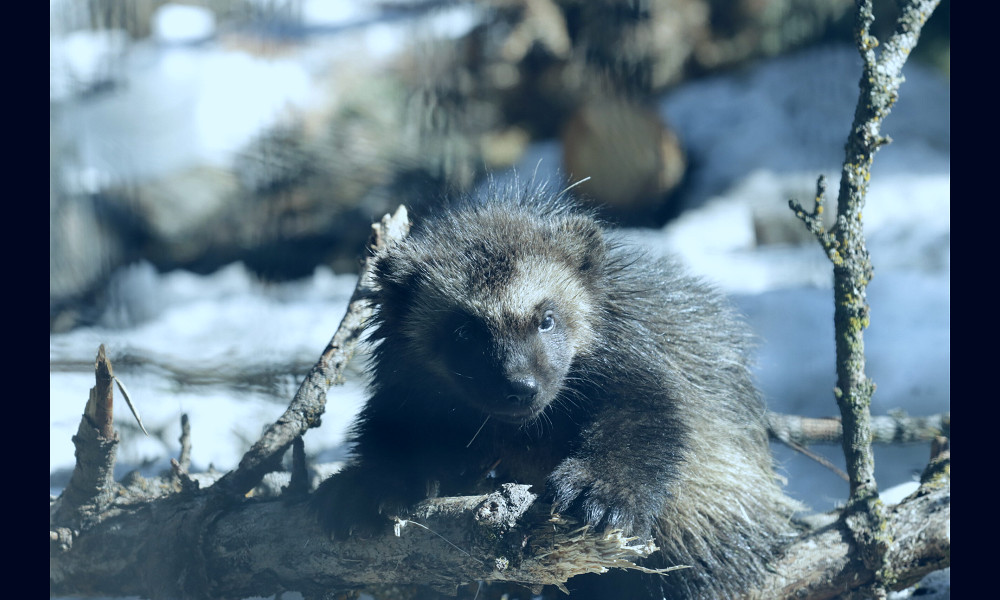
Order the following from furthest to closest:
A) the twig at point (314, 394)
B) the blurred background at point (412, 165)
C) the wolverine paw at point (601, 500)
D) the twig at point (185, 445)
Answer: the blurred background at point (412, 165), the twig at point (185, 445), the twig at point (314, 394), the wolverine paw at point (601, 500)

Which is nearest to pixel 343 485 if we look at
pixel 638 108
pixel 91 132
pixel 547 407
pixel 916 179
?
pixel 547 407

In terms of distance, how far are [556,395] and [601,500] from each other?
0.27 m

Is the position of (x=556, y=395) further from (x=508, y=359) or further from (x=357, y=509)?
(x=357, y=509)

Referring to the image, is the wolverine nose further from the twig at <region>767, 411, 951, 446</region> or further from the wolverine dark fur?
the twig at <region>767, 411, 951, 446</region>

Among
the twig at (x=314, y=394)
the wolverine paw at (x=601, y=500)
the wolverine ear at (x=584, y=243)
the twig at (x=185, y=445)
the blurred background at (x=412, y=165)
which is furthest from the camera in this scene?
the blurred background at (x=412, y=165)

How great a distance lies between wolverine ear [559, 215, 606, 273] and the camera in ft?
5.99

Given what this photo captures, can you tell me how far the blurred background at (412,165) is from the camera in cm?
226

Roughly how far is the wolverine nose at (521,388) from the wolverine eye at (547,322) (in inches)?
7.5

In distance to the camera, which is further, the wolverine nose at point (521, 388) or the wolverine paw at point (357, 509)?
the wolverine paw at point (357, 509)

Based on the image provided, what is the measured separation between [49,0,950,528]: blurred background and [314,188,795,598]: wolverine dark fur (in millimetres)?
354

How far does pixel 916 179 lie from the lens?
2379 mm

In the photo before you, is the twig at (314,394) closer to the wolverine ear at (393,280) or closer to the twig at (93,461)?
the wolverine ear at (393,280)

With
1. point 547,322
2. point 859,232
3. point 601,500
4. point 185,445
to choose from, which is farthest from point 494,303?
point 185,445

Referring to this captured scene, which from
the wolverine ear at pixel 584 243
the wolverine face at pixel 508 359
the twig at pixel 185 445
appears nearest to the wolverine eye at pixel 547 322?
the wolverine face at pixel 508 359
